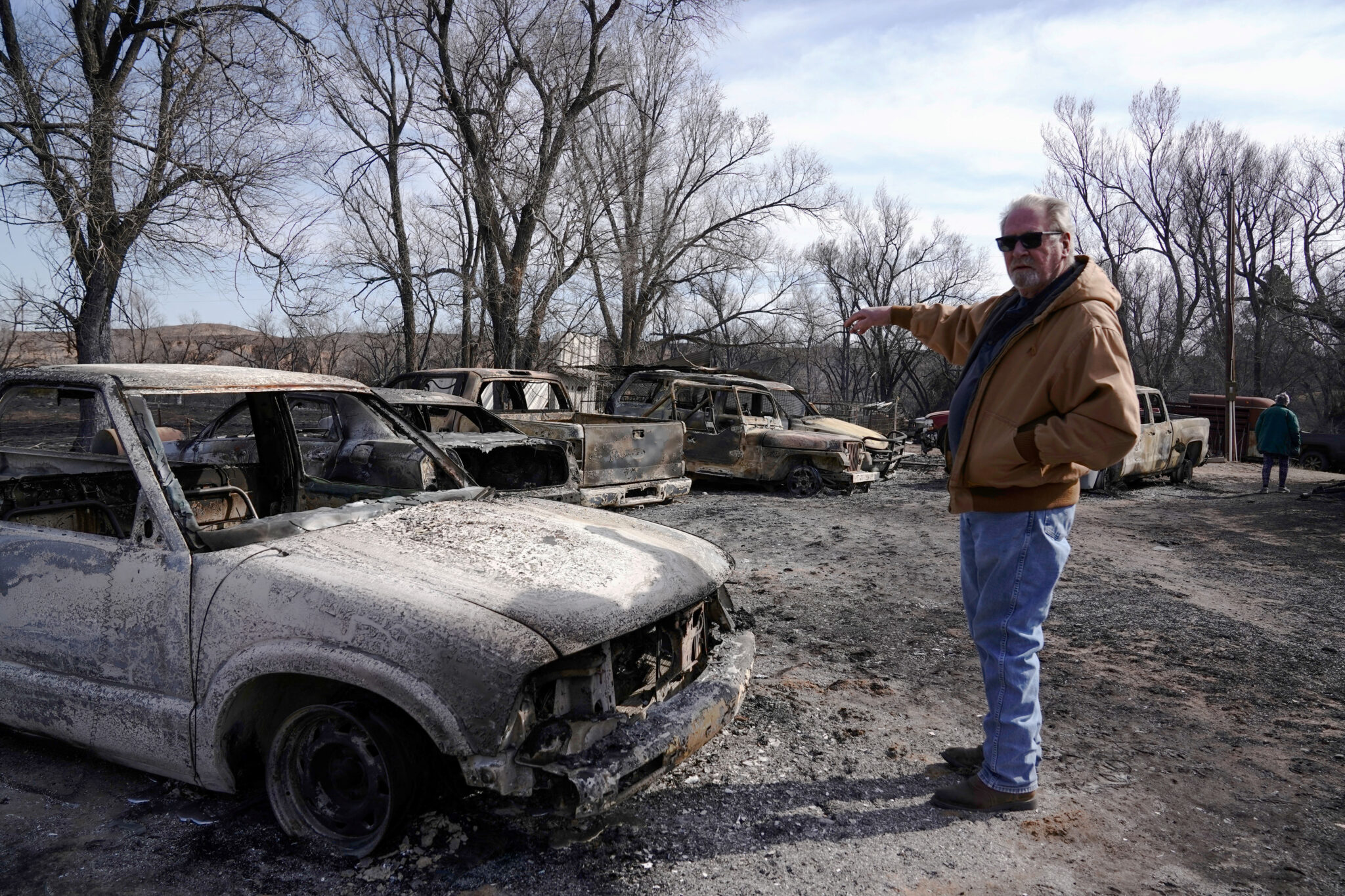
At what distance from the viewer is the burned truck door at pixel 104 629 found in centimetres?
257

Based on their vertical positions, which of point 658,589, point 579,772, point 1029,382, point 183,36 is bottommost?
point 579,772

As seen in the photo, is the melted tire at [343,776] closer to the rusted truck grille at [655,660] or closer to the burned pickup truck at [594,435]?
the rusted truck grille at [655,660]

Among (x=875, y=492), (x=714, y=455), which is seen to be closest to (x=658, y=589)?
(x=714, y=455)

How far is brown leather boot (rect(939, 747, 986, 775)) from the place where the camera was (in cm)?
315

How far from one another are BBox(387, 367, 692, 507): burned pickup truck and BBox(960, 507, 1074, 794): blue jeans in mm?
5121

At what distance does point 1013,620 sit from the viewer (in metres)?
2.71

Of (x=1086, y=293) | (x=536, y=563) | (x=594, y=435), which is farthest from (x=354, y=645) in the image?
(x=594, y=435)

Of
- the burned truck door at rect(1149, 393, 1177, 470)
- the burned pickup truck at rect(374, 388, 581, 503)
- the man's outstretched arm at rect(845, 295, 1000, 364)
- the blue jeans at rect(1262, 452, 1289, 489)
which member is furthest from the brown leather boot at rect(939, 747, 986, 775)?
the blue jeans at rect(1262, 452, 1289, 489)

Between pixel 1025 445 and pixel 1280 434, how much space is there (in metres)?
13.3

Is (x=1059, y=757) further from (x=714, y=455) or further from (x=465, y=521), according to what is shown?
(x=714, y=455)

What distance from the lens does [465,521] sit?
10.3 ft

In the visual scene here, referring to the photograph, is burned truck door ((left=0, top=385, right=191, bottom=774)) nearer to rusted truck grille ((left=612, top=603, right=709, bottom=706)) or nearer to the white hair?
rusted truck grille ((left=612, top=603, right=709, bottom=706))

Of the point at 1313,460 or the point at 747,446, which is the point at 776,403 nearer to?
the point at 747,446

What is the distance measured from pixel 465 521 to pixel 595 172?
17547 millimetres
